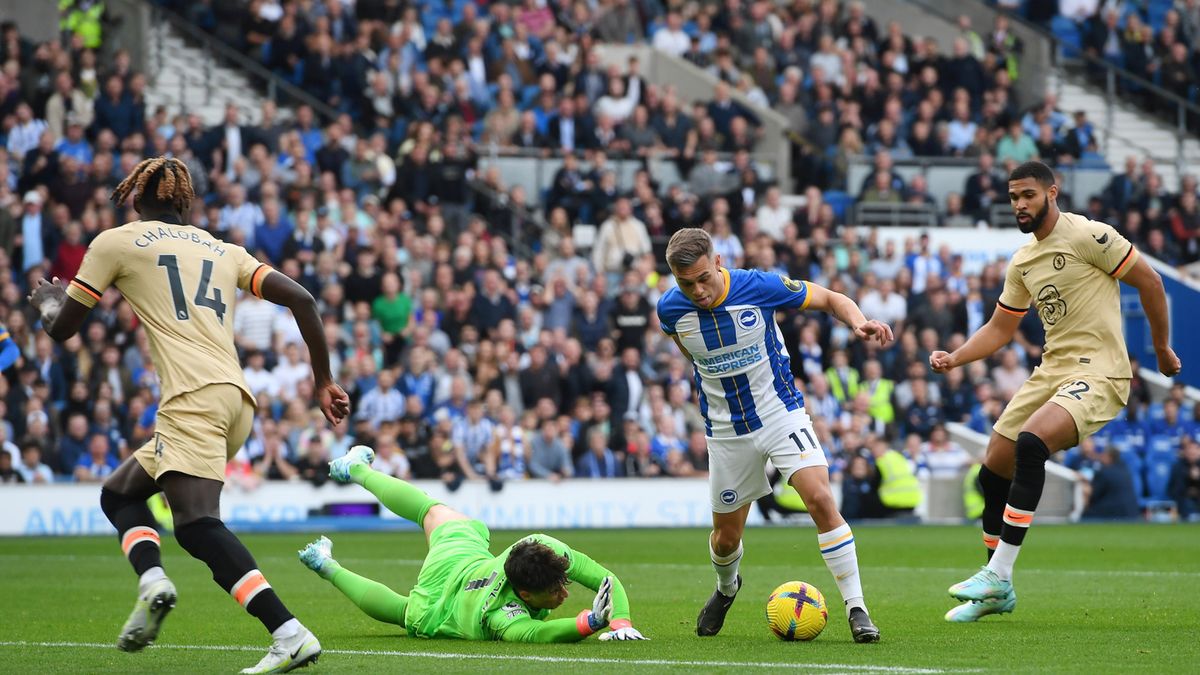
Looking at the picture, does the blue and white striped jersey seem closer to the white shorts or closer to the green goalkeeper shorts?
the white shorts

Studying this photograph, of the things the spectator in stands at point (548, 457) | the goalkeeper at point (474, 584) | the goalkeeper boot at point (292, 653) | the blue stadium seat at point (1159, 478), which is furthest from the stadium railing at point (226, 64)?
the goalkeeper boot at point (292, 653)

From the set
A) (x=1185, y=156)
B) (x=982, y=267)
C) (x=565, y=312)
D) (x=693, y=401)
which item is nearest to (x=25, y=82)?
(x=565, y=312)

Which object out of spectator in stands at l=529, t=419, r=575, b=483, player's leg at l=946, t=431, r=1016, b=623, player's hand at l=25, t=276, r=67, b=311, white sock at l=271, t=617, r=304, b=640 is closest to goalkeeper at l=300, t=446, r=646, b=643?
white sock at l=271, t=617, r=304, b=640

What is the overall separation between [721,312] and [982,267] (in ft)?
63.1

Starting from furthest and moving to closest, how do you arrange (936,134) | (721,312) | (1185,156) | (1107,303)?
(1185,156)
(936,134)
(1107,303)
(721,312)

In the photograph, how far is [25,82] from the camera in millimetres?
23969

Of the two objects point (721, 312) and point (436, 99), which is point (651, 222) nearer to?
point (436, 99)

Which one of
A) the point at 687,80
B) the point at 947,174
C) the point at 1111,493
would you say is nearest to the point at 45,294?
the point at 1111,493

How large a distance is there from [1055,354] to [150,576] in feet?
18.5

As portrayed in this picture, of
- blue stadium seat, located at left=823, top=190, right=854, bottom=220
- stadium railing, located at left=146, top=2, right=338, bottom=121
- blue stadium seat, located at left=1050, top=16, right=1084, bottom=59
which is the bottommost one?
blue stadium seat, located at left=823, top=190, right=854, bottom=220

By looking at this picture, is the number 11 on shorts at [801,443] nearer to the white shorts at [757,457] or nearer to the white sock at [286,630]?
the white shorts at [757,457]

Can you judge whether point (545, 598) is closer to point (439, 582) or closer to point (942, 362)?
point (439, 582)

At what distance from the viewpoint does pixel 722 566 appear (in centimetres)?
959

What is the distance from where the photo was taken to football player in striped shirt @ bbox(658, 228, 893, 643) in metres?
8.98
